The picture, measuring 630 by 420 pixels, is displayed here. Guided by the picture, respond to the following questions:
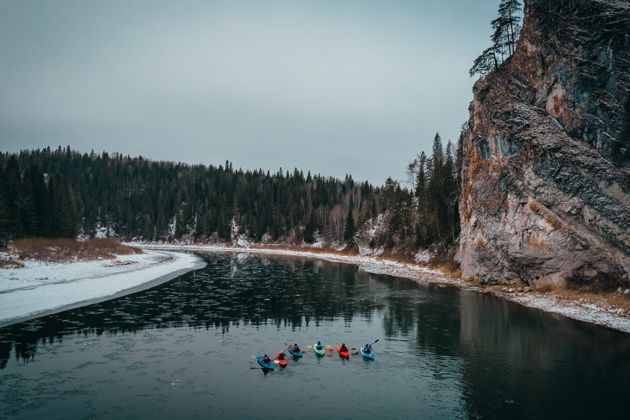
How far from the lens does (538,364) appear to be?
66.1 ft

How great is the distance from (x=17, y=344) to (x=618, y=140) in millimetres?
44801

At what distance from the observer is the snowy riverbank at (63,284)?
27406 mm

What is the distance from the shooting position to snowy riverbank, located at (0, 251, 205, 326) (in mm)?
27406

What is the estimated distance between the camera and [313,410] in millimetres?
14812

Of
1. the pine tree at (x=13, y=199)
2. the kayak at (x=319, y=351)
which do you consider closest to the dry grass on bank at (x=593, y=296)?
the kayak at (x=319, y=351)

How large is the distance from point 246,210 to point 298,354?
457 ft

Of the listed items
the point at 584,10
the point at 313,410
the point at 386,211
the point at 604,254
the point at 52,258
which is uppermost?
the point at 584,10

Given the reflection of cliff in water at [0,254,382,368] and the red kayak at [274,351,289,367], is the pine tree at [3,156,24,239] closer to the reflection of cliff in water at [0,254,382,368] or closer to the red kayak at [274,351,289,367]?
the reflection of cliff in water at [0,254,382,368]

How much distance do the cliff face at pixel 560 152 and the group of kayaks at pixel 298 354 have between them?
79.2 ft

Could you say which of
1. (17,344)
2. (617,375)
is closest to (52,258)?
(17,344)

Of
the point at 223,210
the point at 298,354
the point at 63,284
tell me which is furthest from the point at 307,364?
the point at 223,210

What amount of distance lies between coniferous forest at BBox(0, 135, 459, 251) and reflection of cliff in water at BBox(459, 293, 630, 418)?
35343mm

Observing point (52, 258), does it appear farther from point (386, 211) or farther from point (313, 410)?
point (386, 211)

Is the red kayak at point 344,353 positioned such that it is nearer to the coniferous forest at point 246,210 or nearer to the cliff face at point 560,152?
the cliff face at point 560,152
